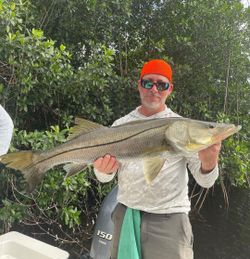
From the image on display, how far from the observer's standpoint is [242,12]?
823cm

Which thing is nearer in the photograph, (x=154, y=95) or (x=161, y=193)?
(x=161, y=193)

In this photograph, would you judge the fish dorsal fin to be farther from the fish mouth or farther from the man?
the fish mouth

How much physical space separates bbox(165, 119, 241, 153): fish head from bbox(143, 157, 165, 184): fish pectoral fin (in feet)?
0.43

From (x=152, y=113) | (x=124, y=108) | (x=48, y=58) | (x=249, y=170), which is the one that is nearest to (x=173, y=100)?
(x=124, y=108)

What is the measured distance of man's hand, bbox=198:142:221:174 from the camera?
246 centimetres

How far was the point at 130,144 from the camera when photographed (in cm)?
259

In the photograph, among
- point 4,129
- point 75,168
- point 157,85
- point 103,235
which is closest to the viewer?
point 75,168

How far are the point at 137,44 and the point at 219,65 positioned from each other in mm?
1785

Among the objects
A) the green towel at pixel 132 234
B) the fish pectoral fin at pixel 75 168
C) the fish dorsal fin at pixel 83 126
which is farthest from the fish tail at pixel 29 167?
the green towel at pixel 132 234

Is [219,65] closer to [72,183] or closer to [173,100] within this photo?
[173,100]

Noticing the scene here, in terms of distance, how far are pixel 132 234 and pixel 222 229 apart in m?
7.14

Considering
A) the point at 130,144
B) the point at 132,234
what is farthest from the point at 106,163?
the point at 132,234

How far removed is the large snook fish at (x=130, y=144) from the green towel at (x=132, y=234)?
0.38 metres

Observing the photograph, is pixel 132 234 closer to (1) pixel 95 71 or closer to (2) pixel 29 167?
(2) pixel 29 167
